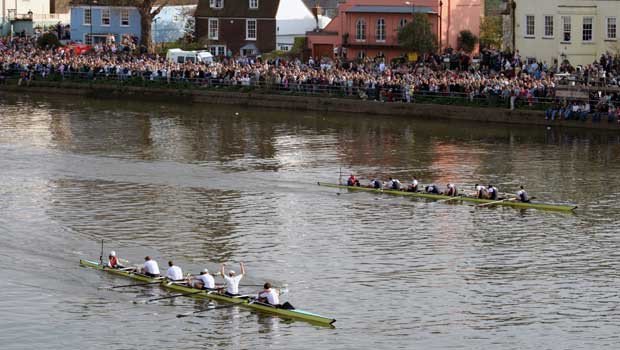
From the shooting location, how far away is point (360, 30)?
94.8 meters

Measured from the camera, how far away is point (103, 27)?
112 meters

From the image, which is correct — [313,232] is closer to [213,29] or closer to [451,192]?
[451,192]

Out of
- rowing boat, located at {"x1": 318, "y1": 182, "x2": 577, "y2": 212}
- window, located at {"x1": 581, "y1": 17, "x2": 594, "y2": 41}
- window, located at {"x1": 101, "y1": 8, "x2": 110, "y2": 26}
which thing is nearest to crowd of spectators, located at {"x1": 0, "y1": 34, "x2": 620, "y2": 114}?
window, located at {"x1": 581, "y1": 17, "x2": 594, "y2": 41}

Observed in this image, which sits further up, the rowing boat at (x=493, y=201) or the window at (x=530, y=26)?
the window at (x=530, y=26)

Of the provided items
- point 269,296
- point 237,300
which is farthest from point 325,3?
point 269,296

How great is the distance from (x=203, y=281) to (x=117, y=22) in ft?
236

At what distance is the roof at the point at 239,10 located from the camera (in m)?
102

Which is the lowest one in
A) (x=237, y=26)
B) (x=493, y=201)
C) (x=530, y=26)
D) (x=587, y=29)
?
(x=493, y=201)

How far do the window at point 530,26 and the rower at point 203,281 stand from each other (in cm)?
4817

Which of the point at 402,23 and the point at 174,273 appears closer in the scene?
the point at 174,273

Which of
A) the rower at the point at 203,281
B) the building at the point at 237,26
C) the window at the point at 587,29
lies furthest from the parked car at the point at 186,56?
the rower at the point at 203,281

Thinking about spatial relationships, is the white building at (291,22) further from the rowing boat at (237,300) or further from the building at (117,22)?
the rowing boat at (237,300)

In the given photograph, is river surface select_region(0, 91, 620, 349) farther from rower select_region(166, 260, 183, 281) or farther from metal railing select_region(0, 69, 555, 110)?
metal railing select_region(0, 69, 555, 110)

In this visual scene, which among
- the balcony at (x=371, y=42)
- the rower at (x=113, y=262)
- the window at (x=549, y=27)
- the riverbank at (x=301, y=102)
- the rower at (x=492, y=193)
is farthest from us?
the balcony at (x=371, y=42)
